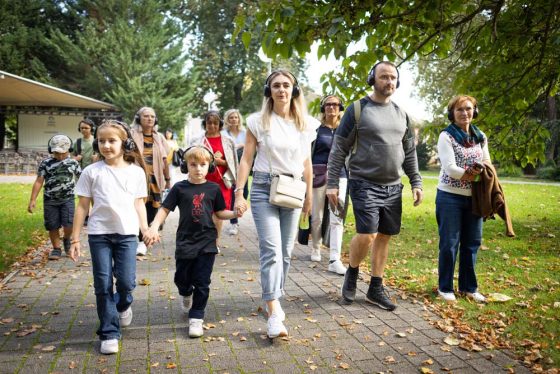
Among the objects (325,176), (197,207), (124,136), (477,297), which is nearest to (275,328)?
(197,207)

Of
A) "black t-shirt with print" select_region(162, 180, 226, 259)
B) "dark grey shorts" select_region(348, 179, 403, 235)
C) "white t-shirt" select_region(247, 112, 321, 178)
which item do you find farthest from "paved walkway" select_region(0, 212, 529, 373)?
"white t-shirt" select_region(247, 112, 321, 178)

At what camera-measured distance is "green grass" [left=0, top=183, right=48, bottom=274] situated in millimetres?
8068

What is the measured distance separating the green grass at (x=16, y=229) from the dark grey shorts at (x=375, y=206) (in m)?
4.91

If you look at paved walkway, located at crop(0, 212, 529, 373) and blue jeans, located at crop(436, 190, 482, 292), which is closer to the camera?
paved walkway, located at crop(0, 212, 529, 373)

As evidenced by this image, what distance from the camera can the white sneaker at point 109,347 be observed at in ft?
Result: 13.4

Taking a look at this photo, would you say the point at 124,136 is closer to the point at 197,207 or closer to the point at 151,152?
the point at 197,207

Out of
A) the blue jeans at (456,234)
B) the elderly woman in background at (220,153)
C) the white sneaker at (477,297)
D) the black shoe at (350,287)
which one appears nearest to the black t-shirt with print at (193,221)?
the black shoe at (350,287)

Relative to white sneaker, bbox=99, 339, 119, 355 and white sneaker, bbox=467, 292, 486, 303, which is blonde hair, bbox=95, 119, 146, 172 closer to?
white sneaker, bbox=99, 339, 119, 355

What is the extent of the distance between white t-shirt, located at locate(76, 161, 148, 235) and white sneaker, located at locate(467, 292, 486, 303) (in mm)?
3636

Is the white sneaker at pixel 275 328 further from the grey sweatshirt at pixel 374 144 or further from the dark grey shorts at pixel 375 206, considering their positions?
the grey sweatshirt at pixel 374 144

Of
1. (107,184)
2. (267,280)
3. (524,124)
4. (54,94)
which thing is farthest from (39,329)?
(54,94)

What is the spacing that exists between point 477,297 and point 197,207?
320 centimetres

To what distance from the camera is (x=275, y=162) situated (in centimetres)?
465

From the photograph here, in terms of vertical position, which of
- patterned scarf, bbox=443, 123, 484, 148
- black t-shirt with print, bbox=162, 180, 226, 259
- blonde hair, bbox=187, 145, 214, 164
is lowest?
black t-shirt with print, bbox=162, 180, 226, 259
